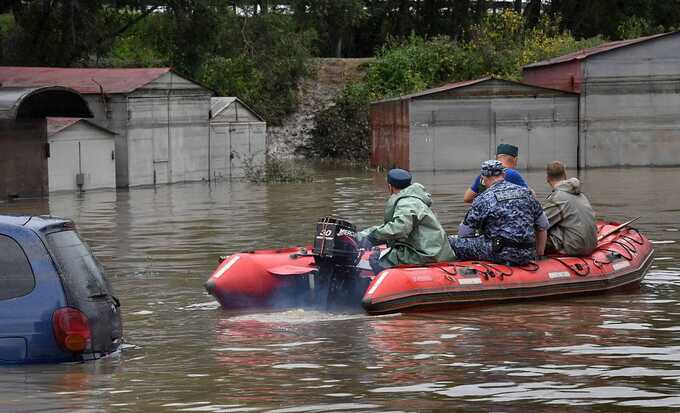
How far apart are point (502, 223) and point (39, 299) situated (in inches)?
264

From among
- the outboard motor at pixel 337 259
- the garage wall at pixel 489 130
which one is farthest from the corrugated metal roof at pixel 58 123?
the outboard motor at pixel 337 259

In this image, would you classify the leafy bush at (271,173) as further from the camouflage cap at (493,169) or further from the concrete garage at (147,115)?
the camouflage cap at (493,169)

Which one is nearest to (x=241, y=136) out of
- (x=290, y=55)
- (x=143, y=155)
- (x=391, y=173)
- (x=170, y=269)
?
(x=143, y=155)

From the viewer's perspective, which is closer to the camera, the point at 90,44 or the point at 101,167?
the point at 101,167

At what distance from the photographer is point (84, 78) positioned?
39000 mm

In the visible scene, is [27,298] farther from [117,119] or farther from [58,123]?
[117,119]

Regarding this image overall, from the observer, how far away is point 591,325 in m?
12.7

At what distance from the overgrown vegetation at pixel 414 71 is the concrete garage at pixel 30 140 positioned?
2398cm

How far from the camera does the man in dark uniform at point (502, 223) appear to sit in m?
14.2

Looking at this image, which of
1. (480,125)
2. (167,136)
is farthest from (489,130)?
(167,136)

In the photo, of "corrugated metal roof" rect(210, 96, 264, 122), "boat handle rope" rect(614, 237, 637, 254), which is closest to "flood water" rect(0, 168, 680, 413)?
"boat handle rope" rect(614, 237, 637, 254)

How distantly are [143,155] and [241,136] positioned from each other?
4841 millimetres

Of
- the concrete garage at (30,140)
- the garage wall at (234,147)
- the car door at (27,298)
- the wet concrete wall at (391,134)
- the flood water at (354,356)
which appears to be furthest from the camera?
the wet concrete wall at (391,134)

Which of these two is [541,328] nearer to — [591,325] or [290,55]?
[591,325]
